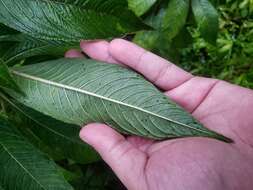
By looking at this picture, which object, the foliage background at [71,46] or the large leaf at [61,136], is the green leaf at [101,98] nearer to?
the foliage background at [71,46]

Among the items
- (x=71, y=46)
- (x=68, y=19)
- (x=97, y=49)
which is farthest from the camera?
(x=97, y=49)

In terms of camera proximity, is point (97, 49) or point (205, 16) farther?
point (205, 16)

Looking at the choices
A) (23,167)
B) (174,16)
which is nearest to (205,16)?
(174,16)

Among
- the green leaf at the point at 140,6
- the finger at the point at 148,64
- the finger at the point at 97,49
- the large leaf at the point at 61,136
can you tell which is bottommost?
the large leaf at the point at 61,136

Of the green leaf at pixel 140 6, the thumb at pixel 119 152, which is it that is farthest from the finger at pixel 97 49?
the thumb at pixel 119 152

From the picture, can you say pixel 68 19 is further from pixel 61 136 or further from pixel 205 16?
pixel 205 16

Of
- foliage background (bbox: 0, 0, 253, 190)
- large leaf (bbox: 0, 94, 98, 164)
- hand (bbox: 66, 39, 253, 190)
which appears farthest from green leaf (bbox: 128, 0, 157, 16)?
large leaf (bbox: 0, 94, 98, 164)
